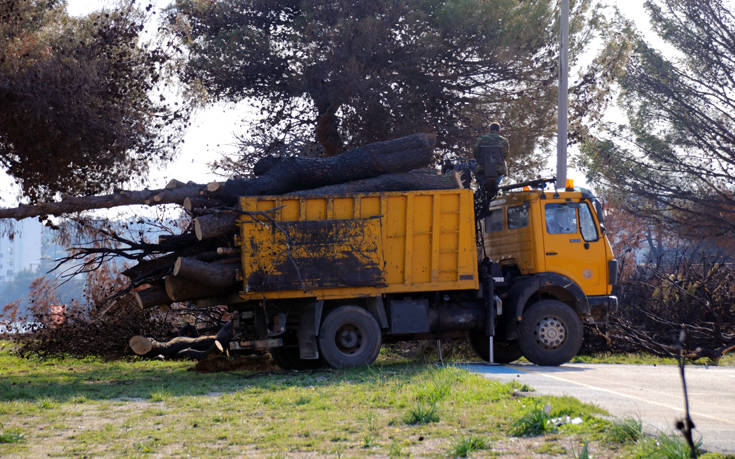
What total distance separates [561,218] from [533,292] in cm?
140

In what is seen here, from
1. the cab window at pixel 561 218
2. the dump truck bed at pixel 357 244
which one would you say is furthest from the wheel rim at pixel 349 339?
the cab window at pixel 561 218

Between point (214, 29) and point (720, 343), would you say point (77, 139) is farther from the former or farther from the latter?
point (720, 343)

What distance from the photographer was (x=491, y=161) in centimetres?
1396

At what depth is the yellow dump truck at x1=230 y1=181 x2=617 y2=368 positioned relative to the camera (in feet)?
40.1

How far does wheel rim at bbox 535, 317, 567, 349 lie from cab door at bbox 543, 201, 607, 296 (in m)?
0.79

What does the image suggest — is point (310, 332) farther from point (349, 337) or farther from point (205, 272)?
point (205, 272)

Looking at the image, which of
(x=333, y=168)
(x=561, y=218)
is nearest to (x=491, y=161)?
(x=561, y=218)

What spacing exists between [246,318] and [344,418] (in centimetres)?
571

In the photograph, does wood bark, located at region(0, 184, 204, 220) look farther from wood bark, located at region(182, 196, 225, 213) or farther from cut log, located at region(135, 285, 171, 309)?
cut log, located at region(135, 285, 171, 309)

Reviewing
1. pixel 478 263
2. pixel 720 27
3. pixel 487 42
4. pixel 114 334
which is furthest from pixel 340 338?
pixel 720 27

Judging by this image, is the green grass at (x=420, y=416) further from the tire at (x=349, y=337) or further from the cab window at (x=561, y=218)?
the cab window at (x=561, y=218)

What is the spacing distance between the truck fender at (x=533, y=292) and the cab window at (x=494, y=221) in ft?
4.05

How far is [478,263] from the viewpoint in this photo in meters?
13.7

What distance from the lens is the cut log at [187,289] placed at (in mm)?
12312
